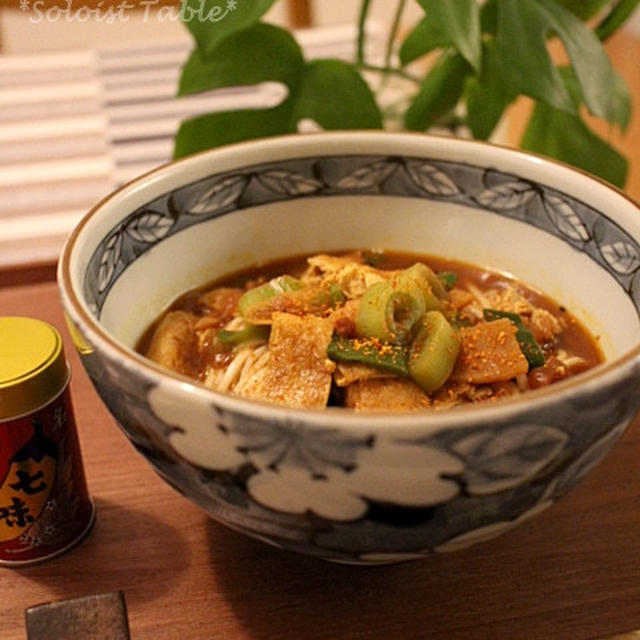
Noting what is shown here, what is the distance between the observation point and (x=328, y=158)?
1131 millimetres

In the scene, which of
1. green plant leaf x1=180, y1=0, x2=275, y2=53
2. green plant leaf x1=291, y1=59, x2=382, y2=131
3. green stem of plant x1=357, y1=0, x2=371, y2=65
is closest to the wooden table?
green plant leaf x1=180, y1=0, x2=275, y2=53

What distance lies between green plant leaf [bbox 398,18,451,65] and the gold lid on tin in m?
0.84

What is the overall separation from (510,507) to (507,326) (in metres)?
0.29

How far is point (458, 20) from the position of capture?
1.15m

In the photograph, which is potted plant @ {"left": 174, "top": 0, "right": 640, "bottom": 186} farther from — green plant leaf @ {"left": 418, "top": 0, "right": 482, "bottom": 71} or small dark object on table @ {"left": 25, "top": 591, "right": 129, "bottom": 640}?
small dark object on table @ {"left": 25, "top": 591, "right": 129, "bottom": 640}

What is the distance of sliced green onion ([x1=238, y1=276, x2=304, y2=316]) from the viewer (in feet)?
3.21

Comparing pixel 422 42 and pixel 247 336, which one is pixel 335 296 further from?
pixel 422 42

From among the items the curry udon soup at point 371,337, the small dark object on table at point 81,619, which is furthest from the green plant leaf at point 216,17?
the small dark object on table at point 81,619

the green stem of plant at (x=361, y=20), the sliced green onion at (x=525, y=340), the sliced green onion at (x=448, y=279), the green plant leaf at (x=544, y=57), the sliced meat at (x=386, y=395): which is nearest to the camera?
the sliced meat at (x=386, y=395)

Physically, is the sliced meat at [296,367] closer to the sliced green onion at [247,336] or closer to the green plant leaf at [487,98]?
the sliced green onion at [247,336]

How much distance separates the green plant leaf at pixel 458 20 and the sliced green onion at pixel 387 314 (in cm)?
42

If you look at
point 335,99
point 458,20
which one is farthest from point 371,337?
point 335,99

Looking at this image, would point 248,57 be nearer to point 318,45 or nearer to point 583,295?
point 583,295

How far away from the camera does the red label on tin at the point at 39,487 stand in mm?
834
